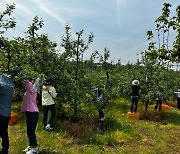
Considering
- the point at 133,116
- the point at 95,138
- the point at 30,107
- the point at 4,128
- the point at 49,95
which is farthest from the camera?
the point at 133,116

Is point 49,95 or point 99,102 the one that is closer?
point 49,95

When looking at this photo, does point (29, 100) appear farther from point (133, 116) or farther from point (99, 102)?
point (133, 116)

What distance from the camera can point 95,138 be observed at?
9.91 m

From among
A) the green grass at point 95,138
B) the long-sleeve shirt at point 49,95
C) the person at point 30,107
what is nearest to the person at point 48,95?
the long-sleeve shirt at point 49,95

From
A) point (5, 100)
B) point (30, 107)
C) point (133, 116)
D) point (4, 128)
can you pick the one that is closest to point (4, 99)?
point (5, 100)

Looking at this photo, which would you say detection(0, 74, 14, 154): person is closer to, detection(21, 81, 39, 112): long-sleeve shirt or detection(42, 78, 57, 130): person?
detection(21, 81, 39, 112): long-sleeve shirt

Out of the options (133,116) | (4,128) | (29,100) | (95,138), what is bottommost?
(95,138)

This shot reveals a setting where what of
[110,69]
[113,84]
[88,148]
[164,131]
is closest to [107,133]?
[88,148]

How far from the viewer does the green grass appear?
9070mm

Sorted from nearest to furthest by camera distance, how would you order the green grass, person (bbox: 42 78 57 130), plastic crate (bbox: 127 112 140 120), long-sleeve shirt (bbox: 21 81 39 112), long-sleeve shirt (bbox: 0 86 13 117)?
1. long-sleeve shirt (bbox: 0 86 13 117)
2. long-sleeve shirt (bbox: 21 81 39 112)
3. the green grass
4. person (bbox: 42 78 57 130)
5. plastic crate (bbox: 127 112 140 120)

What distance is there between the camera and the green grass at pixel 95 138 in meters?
9.07

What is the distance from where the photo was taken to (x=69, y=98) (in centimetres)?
1211

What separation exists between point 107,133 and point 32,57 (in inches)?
192

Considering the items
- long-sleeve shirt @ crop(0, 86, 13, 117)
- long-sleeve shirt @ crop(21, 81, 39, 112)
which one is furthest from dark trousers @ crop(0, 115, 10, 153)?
long-sleeve shirt @ crop(21, 81, 39, 112)
